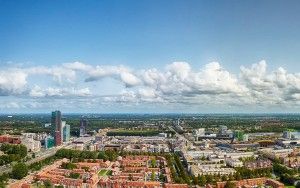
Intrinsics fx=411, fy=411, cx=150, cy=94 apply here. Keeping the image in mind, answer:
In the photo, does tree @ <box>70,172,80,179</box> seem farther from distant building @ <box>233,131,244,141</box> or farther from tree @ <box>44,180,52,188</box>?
distant building @ <box>233,131,244,141</box>

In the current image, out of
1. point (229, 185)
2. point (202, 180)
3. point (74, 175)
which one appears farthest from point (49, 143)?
point (229, 185)

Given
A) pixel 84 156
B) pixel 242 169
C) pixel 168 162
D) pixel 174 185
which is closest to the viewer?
pixel 174 185

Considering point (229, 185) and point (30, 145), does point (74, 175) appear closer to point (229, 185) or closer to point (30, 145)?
point (229, 185)

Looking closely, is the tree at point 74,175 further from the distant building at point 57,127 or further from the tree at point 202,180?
the distant building at point 57,127

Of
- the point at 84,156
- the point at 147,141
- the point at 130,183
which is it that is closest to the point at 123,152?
the point at 84,156

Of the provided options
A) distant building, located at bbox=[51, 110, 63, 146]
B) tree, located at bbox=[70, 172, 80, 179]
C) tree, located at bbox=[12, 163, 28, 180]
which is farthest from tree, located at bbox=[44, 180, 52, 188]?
distant building, located at bbox=[51, 110, 63, 146]

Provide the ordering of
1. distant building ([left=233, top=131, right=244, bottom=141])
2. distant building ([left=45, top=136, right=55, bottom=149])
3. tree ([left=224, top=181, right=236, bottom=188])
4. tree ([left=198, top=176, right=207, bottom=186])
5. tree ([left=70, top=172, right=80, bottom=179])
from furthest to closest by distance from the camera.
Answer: distant building ([left=233, top=131, right=244, bottom=141])
distant building ([left=45, top=136, right=55, bottom=149])
tree ([left=70, top=172, right=80, bottom=179])
tree ([left=198, top=176, right=207, bottom=186])
tree ([left=224, top=181, right=236, bottom=188])

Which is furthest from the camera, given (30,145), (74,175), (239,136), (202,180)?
(239,136)

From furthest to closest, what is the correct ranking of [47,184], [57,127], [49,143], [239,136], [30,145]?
[239,136] → [57,127] → [49,143] → [30,145] → [47,184]

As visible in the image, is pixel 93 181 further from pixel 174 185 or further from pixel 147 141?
pixel 147 141
